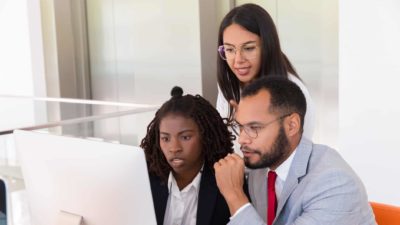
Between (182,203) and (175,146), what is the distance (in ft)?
0.57

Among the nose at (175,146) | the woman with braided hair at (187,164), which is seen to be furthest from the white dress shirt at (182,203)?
the nose at (175,146)

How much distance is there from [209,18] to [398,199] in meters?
2.07

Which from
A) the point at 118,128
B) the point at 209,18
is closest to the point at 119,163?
the point at 209,18

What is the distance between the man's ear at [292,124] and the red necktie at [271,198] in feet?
0.45

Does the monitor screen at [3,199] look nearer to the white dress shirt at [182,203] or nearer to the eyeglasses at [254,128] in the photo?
the white dress shirt at [182,203]

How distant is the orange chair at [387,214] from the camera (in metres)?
1.52

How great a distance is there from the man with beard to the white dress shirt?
23 cm

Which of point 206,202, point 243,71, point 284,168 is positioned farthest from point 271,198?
point 243,71

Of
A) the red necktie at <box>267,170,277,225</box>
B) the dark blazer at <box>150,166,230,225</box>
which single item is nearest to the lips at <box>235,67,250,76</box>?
the dark blazer at <box>150,166,230,225</box>

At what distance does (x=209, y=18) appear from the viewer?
4418mm

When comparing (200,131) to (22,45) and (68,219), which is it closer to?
(68,219)

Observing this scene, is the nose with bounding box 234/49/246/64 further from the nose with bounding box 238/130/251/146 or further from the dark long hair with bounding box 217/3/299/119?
the nose with bounding box 238/130/251/146

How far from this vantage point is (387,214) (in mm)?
1541

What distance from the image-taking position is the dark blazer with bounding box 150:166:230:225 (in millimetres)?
1605
